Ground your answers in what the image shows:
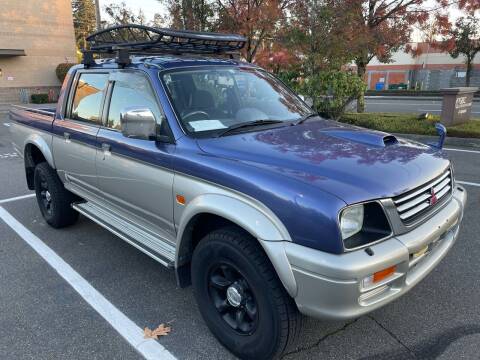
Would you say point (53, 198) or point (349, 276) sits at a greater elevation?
point (349, 276)

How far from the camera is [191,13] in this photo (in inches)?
446

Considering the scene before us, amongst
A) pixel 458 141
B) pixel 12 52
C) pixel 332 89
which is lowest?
pixel 458 141

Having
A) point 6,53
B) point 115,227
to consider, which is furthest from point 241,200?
point 6,53

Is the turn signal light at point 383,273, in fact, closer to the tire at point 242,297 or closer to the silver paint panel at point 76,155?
the tire at point 242,297

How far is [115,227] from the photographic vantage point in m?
3.61

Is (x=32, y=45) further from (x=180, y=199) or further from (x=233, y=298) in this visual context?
(x=233, y=298)

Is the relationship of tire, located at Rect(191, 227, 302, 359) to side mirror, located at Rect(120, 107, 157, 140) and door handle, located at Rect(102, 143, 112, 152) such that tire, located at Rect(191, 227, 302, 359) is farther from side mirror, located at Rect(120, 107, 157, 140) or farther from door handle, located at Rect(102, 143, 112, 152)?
door handle, located at Rect(102, 143, 112, 152)

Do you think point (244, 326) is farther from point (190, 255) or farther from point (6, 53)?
point (6, 53)

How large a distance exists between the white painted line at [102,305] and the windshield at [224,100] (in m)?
1.47

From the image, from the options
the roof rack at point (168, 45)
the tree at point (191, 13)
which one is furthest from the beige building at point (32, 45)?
the roof rack at point (168, 45)

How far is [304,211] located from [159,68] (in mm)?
1799

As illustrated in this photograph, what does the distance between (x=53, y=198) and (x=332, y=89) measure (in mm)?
7514

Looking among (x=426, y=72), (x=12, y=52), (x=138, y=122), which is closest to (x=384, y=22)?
(x=138, y=122)

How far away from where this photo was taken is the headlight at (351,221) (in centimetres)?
208
